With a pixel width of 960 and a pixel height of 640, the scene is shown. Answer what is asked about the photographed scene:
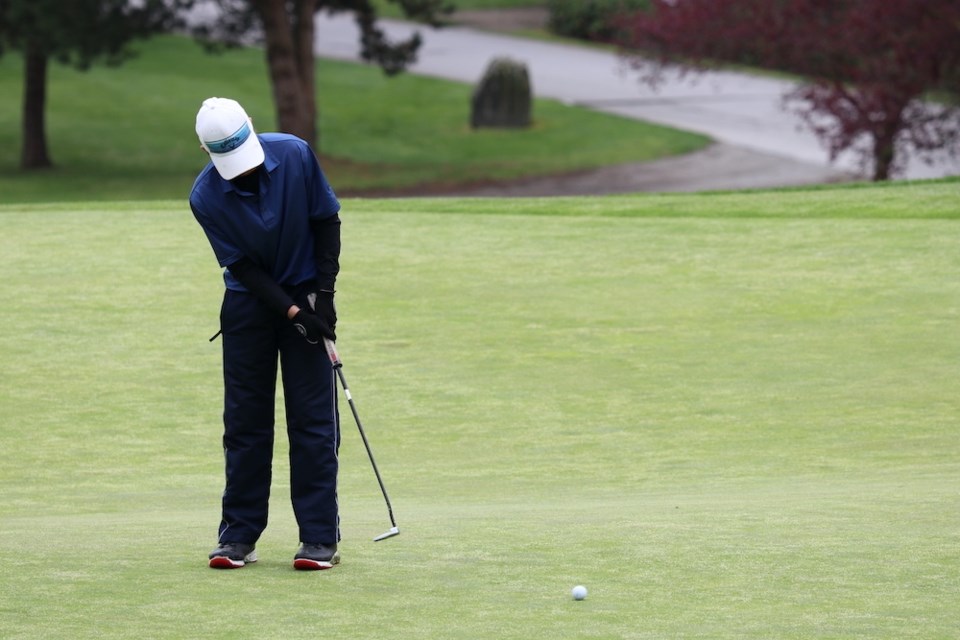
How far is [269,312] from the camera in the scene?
6148 millimetres

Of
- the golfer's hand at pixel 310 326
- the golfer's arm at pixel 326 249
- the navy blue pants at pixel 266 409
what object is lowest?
the navy blue pants at pixel 266 409

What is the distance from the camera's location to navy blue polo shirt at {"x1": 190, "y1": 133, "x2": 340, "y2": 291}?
6012 millimetres

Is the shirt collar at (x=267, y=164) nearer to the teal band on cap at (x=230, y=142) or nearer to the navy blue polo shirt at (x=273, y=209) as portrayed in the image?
the navy blue polo shirt at (x=273, y=209)

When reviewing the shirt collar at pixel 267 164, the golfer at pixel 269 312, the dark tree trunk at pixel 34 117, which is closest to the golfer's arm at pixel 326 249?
the golfer at pixel 269 312

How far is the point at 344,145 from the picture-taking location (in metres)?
37.4

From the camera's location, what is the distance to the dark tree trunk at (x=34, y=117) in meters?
33.2

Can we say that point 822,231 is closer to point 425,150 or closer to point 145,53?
point 425,150

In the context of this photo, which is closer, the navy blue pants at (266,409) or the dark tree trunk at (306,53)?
the navy blue pants at (266,409)

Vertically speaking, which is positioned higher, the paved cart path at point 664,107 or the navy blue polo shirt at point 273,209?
the navy blue polo shirt at point 273,209

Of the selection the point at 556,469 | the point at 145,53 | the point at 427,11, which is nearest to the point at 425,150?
the point at 427,11

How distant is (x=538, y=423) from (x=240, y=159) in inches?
138

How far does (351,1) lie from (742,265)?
21751mm

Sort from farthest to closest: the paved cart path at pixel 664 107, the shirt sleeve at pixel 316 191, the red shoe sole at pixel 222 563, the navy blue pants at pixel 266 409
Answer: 1. the paved cart path at pixel 664 107
2. the navy blue pants at pixel 266 409
3. the shirt sleeve at pixel 316 191
4. the red shoe sole at pixel 222 563

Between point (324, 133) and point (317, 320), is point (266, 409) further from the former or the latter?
point (324, 133)
